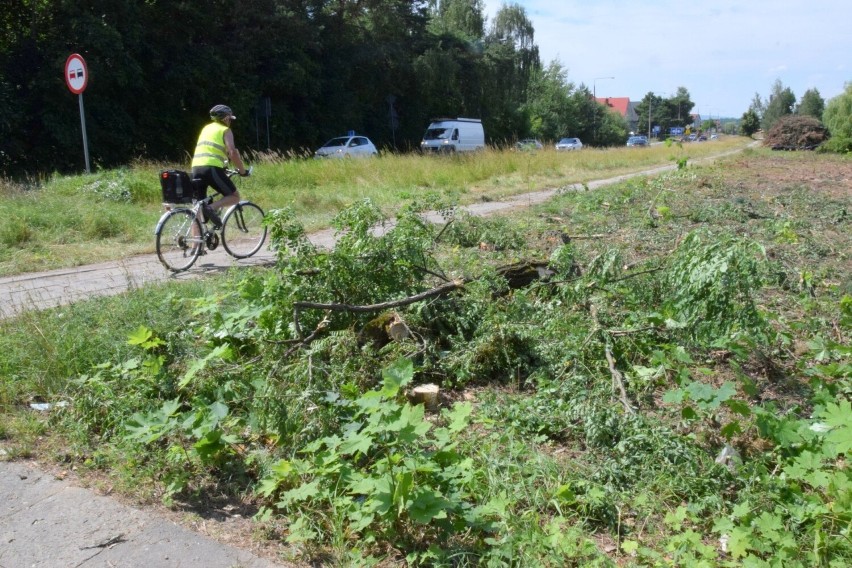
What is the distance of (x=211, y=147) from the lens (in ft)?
28.1

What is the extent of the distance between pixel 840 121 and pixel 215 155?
41.1 m

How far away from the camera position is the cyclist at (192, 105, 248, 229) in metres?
8.58

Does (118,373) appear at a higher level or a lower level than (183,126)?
lower

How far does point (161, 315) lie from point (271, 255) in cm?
406

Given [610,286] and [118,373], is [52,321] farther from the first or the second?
[610,286]

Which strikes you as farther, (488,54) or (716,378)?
(488,54)

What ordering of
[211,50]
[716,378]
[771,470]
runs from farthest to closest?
[211,50] → [716,378] → [771,470]

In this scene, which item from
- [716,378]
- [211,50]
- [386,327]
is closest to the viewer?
[716,378]

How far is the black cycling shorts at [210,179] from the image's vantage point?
8633 mm

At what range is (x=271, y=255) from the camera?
9.57m

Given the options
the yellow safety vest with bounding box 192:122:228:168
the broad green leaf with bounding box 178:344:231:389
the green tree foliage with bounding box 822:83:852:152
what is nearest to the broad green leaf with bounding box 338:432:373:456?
the broad green leaf with bounding box 178:344:231:389

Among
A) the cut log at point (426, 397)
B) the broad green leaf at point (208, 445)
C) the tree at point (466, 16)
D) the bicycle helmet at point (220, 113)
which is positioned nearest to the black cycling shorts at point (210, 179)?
the bicycle helmet at point (220, 113)

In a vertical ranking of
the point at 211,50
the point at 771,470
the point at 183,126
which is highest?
the point at 211,50

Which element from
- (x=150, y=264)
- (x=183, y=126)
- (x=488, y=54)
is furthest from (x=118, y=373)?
(x=488, y=54)
